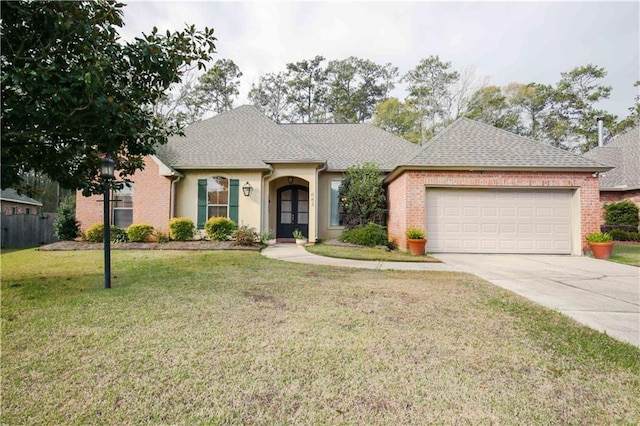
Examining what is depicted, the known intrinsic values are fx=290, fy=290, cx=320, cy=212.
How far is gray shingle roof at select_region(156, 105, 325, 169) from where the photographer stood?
11.3 m

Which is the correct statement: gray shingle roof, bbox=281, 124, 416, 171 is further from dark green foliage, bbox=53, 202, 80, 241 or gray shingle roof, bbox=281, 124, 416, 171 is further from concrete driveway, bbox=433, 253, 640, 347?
dark green foliage, bbox=53, 202, 80, 241

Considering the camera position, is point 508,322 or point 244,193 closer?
point 508,322

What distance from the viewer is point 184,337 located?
288 centimetres

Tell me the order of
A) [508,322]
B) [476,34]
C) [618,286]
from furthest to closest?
[476,34] → [618,286] → [508,322]

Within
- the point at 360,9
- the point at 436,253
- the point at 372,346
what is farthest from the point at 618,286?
the point at 360,9

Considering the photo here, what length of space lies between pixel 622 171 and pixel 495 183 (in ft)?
38.3

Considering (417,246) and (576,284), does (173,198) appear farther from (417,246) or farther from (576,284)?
(576,284)

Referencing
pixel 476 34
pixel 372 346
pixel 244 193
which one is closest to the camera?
pixel 372 346

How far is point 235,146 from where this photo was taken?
1227 cm

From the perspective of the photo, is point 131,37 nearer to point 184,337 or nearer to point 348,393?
point 184,337

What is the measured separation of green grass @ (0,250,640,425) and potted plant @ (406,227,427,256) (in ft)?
14.3

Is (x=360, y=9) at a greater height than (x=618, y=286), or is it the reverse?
(x=360, y=9)

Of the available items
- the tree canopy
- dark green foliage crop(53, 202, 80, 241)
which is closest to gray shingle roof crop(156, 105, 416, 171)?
dark green foliage crop(53, 202, 80, 241)

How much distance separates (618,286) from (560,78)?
2837 centimetres
